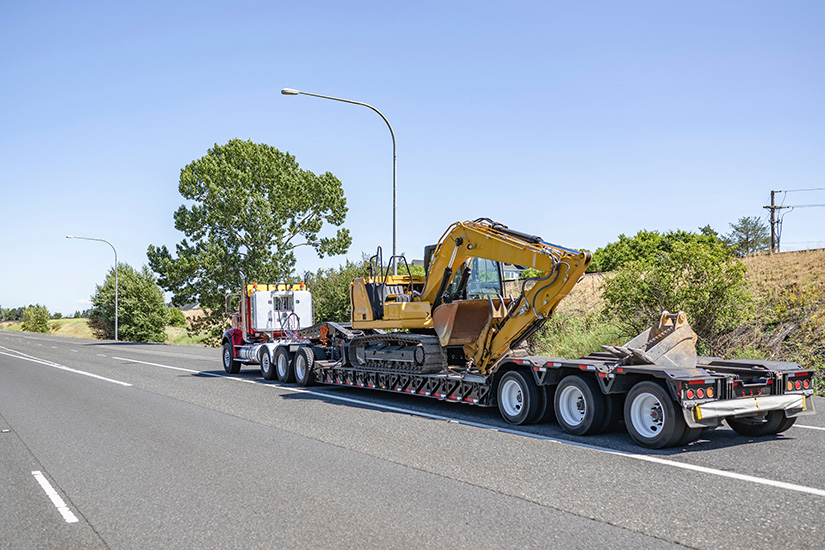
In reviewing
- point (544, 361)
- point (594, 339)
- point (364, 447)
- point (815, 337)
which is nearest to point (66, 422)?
point (364, 447)

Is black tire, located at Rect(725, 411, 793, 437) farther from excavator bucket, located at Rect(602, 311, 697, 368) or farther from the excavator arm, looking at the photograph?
the excavator arm

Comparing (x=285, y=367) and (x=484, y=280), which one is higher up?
(x=484, y=280)

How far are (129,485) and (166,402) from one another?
21.0 feet

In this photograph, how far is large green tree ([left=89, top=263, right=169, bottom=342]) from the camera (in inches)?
2028

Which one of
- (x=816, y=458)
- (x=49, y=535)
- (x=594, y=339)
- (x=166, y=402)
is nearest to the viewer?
(x=49, y=535)

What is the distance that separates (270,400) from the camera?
13.1 metres

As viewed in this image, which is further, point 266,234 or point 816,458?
point 266,234

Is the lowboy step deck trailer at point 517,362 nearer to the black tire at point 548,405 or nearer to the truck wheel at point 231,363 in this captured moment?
the black tire at point 548,405

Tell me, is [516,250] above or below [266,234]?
below

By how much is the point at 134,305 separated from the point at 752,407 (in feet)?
169

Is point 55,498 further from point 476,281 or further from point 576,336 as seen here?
point 576,336

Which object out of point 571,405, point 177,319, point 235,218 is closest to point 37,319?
point 177,319

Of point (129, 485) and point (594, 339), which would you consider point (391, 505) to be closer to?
point (129, 485)

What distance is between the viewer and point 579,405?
29.5 ft
